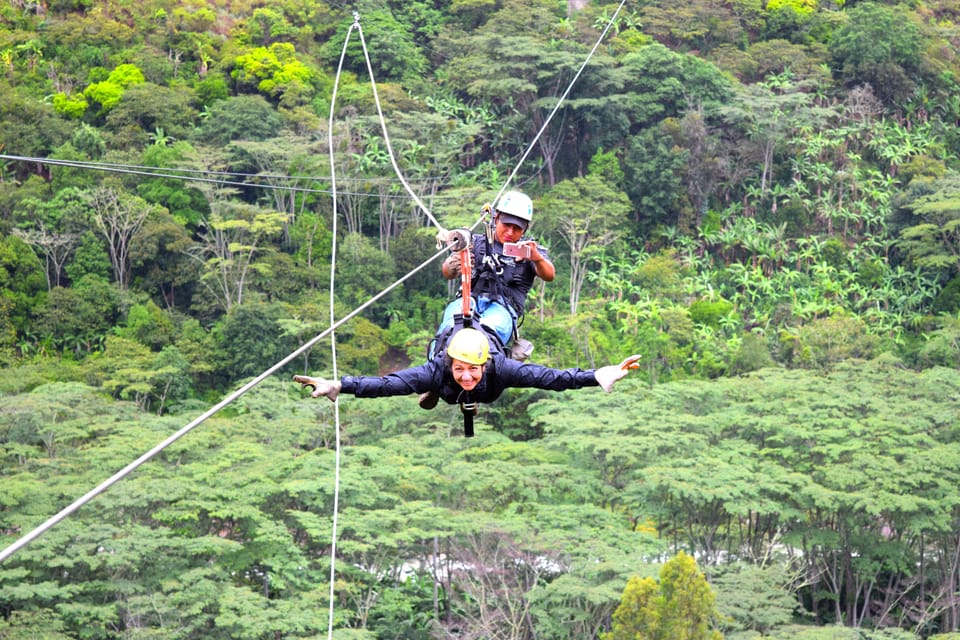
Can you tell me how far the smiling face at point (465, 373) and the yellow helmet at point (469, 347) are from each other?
2cm

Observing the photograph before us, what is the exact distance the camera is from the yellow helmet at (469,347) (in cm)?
629

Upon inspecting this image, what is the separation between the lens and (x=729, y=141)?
3278 centimetres

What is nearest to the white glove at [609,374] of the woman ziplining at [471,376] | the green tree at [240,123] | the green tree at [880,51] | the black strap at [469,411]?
the woman ziplining at [471,376]

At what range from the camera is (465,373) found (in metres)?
6.28

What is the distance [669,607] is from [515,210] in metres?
10.6

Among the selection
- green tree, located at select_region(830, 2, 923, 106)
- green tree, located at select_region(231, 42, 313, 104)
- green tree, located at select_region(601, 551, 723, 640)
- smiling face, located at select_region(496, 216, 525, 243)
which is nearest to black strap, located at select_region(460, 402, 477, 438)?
smiling face, located at select_region(496, 216, 525, 243)

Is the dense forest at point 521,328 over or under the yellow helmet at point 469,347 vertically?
under

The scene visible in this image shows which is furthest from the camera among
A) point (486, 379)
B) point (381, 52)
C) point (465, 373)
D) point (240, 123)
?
point (381, 52)

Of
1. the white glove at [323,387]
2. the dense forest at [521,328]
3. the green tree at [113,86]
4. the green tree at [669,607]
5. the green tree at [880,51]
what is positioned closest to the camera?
the white glove at [323,387]

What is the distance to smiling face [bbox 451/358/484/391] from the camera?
628cm

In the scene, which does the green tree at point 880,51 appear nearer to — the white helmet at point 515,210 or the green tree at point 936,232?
the green tree at point 936,232

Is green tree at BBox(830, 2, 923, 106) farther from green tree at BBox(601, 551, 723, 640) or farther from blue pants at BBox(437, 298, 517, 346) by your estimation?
blue pants at BBox(437, 298, 517, 346)

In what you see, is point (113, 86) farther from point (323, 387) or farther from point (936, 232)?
point (323, 387)

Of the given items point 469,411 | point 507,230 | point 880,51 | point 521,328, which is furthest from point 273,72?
point 469,411
